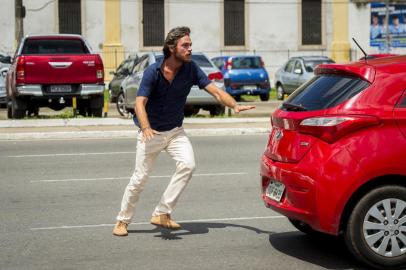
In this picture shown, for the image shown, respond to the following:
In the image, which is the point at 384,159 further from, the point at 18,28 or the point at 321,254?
the point at 18,28

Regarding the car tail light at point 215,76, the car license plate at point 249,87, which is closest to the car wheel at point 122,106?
the car tail light at point 215,76

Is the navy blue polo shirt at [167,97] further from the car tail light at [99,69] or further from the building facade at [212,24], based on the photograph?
the building facade at [212,24]

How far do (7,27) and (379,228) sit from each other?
121 ft

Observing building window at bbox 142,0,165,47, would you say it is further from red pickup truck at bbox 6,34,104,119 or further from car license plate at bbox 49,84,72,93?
car license plate at bbox 49,84,72,93

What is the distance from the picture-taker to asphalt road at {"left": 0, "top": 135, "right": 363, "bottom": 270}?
746 centimetres

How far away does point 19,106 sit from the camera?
20.9m

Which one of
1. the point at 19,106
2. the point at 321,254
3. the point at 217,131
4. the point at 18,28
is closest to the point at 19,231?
the point at 321,254

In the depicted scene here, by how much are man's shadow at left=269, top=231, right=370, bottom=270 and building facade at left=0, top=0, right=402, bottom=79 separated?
34828 millimetres

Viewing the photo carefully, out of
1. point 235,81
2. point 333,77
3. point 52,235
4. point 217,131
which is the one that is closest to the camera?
point 333,77

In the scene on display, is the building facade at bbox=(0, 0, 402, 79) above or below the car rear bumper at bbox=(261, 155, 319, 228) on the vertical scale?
above

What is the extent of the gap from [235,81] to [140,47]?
11665mm

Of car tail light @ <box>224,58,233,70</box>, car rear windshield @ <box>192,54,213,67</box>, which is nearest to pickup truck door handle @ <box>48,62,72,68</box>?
car rear windshield @ <box>192,54,213,67</box>

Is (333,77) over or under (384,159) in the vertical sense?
over

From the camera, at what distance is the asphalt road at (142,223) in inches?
294
